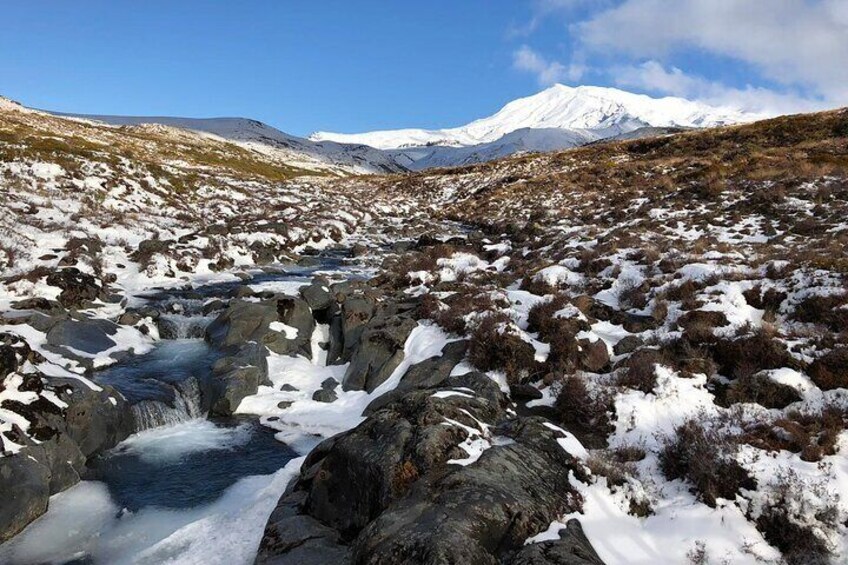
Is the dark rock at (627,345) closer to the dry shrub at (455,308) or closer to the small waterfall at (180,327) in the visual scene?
the dry shrub at (455,308)

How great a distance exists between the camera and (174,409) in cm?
1320

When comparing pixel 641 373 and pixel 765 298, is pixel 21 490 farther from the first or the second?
pixel 765 298

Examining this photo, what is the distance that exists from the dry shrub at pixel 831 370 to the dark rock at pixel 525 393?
5.53 m

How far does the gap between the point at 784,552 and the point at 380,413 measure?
634cm

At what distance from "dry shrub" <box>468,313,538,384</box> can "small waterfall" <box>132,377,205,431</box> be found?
773cm

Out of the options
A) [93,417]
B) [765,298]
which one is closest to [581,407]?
[765,298]

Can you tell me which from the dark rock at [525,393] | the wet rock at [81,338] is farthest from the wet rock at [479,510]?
the wet rock at [81,338]

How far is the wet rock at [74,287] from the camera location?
17359mm

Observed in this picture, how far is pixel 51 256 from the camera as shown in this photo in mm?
20125

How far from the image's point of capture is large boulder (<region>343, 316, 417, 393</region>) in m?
14.5

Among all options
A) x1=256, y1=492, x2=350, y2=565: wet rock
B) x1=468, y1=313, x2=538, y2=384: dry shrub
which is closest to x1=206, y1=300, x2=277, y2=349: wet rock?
x1=468, y1=313, x2=538, y2=384: dry shrub

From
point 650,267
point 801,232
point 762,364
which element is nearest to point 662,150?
point 801,232

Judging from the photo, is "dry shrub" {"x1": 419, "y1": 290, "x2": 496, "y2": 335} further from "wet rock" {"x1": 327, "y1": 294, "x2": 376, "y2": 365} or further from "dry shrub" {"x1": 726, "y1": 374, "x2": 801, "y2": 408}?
"dry shrub" {"x1": 726, "y1": 374, "x2": 801, "y2": 408}

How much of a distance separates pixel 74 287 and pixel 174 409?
821 cm
